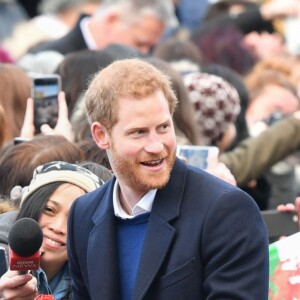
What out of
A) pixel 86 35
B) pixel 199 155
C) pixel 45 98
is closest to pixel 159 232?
pixel 199 155

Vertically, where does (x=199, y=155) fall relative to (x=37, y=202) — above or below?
below

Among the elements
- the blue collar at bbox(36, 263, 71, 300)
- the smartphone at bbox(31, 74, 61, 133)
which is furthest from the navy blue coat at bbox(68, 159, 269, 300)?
the smartphone at bbox(31, 74, 61, 133)

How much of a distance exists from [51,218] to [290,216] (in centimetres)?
149

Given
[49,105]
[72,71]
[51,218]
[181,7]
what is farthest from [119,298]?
[181,7]

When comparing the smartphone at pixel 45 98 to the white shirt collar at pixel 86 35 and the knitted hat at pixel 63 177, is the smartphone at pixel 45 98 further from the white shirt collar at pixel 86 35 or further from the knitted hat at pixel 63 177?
the white shirt collar at pixel 86 35

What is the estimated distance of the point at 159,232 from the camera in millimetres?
5105

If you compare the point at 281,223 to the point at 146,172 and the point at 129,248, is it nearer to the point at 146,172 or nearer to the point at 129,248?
the point at 129,248

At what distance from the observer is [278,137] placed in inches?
327

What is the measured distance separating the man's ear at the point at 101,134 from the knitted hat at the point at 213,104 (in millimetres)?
3231

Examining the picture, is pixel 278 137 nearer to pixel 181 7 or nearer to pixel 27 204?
pixel 27 204

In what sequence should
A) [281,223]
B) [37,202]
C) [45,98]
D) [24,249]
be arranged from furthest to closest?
[45,98] < [281,223] < [37,202] < [24,249]

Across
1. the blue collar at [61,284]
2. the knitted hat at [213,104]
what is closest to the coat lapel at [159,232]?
the blue collar at [61,284]

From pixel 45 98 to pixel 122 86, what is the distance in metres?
2.84

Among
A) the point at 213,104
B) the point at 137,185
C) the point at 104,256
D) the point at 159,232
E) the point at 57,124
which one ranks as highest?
the point at 137,185
